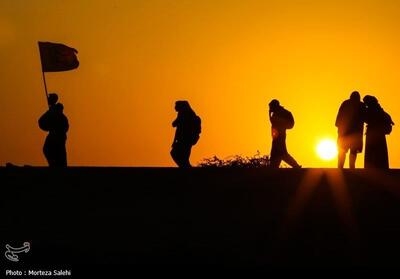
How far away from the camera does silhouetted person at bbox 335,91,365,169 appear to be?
2370 centimetres

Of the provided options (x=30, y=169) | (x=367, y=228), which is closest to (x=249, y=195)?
(x=367, y=228)

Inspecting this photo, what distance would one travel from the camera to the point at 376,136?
2352 cm

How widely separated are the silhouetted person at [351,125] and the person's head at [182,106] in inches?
120

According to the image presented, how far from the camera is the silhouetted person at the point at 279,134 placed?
80.2ft

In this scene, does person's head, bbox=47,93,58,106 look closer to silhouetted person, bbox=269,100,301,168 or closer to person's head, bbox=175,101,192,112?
person's head, bbox=175,101,192,112

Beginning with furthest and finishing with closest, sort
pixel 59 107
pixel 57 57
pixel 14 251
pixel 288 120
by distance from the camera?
pixel 57 57, pixel 288 120, pixel 59 107, pixel 14 251

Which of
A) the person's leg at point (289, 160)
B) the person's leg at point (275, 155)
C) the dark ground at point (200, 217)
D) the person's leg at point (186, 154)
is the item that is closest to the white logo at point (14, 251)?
the dark ground at point (200, 217)

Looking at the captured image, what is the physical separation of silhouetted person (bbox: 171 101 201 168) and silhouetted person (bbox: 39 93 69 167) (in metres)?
2.31

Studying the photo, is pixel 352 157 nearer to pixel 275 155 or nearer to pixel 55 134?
pixel 275 155

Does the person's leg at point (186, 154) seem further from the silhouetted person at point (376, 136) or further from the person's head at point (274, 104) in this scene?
the silhouetted person at point (376, 136)

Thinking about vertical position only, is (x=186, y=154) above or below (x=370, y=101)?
below

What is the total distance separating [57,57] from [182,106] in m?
6.65

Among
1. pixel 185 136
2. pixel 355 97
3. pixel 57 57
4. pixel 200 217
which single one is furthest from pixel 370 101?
pixel 57 57

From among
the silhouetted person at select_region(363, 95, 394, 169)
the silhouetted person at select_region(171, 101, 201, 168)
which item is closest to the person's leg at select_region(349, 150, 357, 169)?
the silhouetted person at select_region(363, 95, 394, 169)
